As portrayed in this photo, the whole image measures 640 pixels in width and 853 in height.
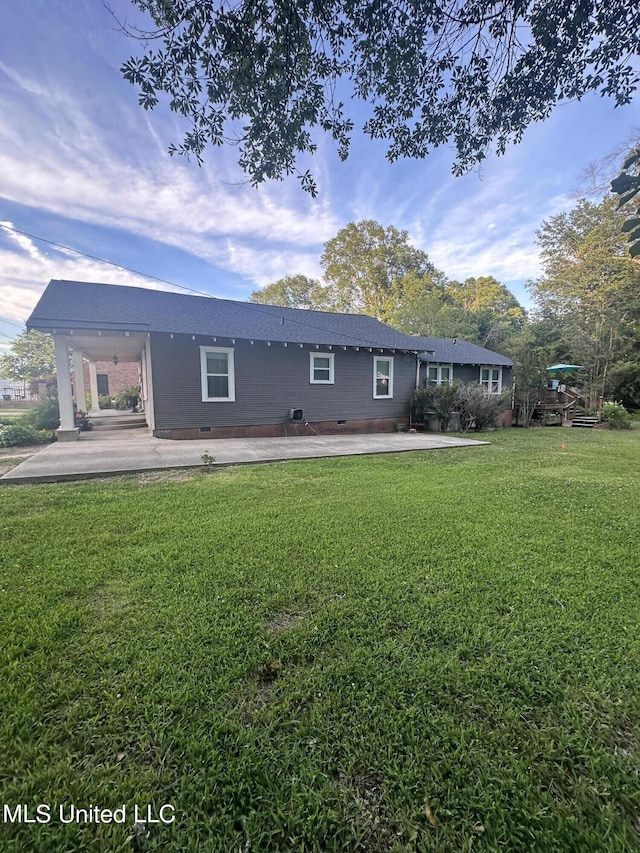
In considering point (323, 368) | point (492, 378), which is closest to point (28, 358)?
point (323, 368)

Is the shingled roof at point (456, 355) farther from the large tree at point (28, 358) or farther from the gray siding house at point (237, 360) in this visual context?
the large tree at point (28, 358)

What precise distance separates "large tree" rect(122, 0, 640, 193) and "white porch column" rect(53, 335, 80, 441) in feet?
22.0

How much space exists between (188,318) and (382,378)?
6.66 m

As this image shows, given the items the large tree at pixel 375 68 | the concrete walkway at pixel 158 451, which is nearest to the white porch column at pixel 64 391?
the concrete walkway at pixel 158 451

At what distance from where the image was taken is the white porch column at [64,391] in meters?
8.56

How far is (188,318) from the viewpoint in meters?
10.6

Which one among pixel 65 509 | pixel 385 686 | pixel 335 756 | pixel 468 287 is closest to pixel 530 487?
pixel 385 686

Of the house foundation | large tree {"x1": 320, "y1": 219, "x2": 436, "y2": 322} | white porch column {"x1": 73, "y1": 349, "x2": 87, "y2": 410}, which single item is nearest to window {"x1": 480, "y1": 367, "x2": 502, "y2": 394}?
the house foundation

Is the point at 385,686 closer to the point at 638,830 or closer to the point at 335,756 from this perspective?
the point at 335,756

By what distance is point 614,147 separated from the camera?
9.23 m

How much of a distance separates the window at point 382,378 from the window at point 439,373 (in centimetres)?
211

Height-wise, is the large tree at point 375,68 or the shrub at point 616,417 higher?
the large tree at point 375,68

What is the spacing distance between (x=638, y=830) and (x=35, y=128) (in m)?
13.4

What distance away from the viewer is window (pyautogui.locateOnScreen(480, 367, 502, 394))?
616 inches
